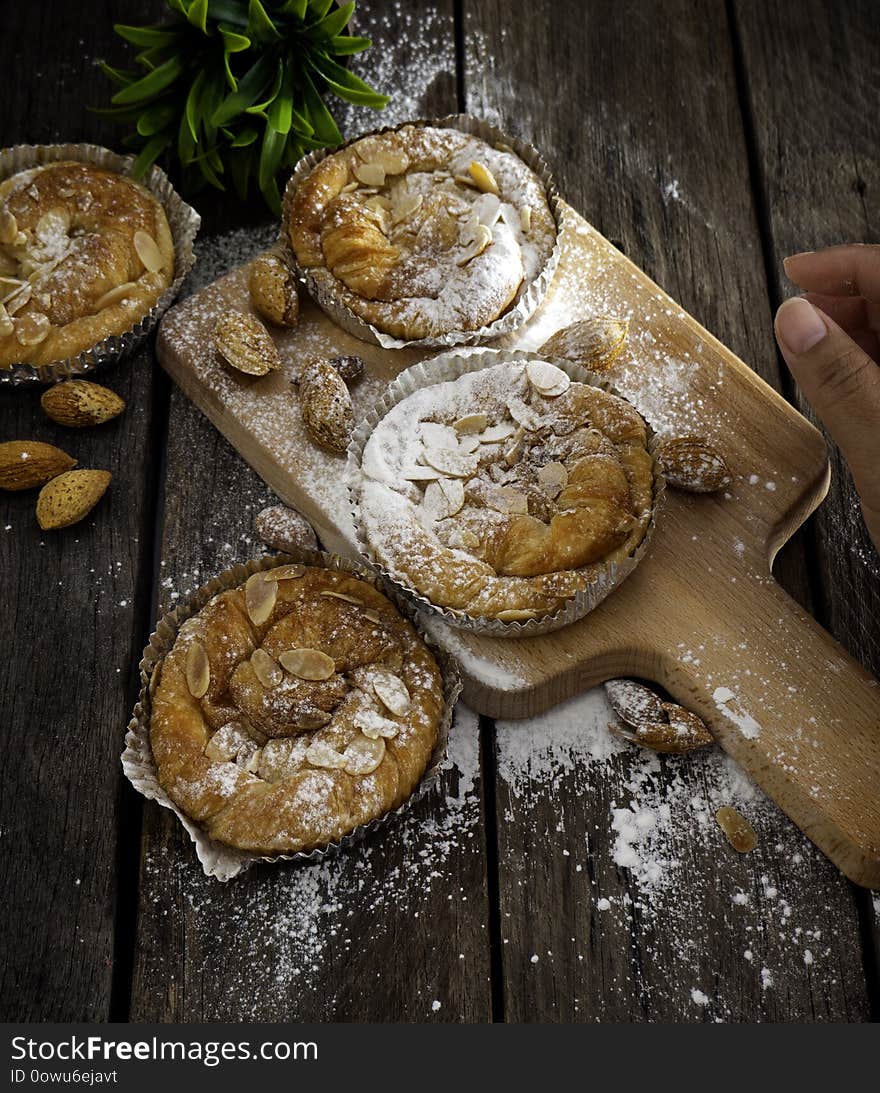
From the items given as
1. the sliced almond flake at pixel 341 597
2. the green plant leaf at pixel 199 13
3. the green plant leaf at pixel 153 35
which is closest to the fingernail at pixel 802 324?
the sliced almond flake at pixel 341 597

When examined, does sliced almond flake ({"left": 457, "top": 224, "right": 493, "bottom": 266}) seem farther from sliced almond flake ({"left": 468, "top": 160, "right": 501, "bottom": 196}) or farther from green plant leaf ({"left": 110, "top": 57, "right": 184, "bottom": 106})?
green plant leaf ({"left": 110, "top": 57, "right": 184, "bottom": 106})

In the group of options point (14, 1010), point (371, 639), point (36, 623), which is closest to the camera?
point (14, 1010)

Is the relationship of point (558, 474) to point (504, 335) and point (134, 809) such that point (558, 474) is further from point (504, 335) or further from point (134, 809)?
point (134, 809)

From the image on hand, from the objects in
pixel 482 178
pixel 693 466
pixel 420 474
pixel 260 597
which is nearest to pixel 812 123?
pixel 482 178

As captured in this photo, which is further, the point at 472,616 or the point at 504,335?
the point at 504,335

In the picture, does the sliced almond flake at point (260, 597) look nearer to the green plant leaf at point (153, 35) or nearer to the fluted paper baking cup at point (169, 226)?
the fluted paper baking cup at point (169, 226)

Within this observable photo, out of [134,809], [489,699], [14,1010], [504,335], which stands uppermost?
[504,335]

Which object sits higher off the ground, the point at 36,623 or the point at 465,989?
the point at 465,989

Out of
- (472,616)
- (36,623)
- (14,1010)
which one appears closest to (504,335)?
(472,616)
